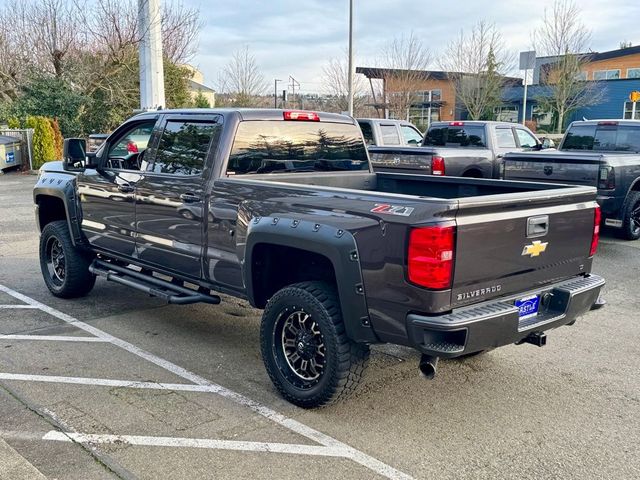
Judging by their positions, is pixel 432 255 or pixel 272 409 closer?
pixel 432 255

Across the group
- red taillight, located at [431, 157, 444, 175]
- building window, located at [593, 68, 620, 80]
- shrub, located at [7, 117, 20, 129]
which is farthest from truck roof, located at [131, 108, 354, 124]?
building window, located at [593, 68, 620, 80]

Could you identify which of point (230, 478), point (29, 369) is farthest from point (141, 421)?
point (29, 369)

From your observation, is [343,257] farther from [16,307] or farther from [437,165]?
[437,165]

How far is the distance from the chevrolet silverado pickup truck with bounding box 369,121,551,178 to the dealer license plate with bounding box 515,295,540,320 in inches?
279

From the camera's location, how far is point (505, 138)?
12922mm

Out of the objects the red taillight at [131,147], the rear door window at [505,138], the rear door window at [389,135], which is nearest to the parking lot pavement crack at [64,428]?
the red taillight at [131,147]

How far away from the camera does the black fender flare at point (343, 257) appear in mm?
3785

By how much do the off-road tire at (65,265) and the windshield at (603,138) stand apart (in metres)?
8.77

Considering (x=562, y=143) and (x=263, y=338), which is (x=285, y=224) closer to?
(x=263, y=338)

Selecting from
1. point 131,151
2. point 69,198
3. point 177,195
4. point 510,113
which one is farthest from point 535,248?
point 510,113

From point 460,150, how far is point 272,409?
28.5 feet

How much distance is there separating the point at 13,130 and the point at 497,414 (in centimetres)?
2235

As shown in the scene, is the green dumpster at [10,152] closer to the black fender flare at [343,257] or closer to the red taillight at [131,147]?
the red taillight at [131,147]

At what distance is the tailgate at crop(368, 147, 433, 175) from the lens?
11.2 metres
